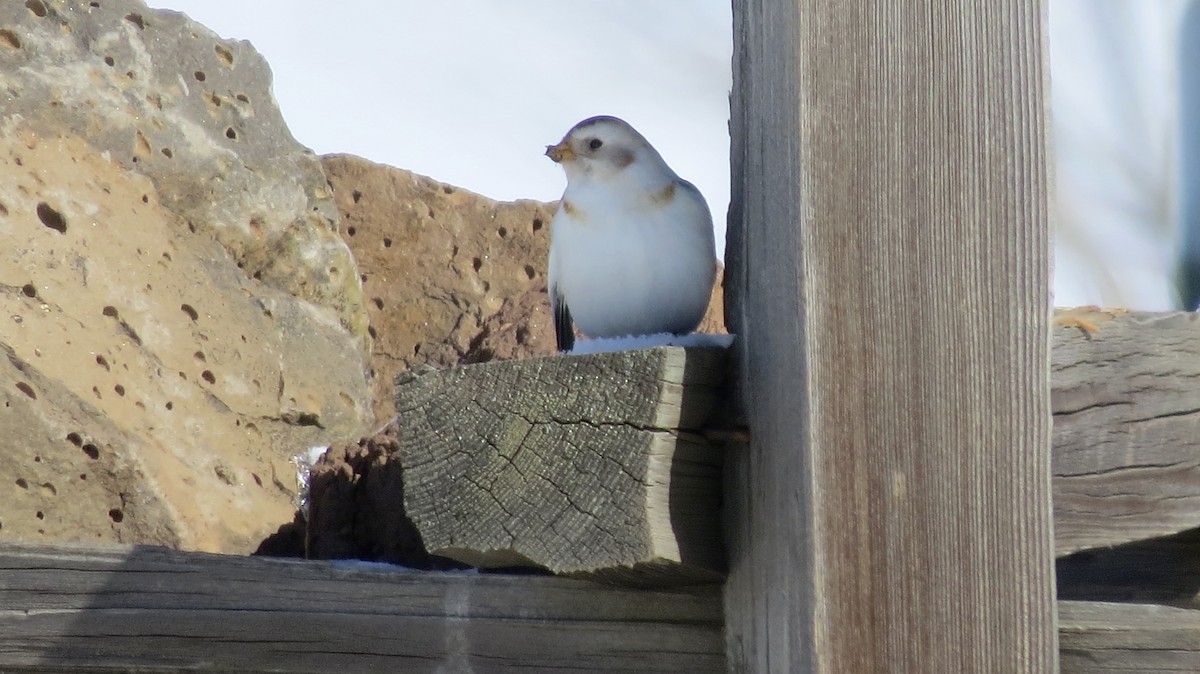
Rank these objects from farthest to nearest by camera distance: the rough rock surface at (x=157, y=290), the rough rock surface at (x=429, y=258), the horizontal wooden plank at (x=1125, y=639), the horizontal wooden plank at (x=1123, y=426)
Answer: the rough rock surface at (x=429, y=258) → the rough rock surface at (x=157, y=290) → the horizontal wooden plank at (x=1123, y=426) → the horizontal wooden plank at (x=1125, y=639)

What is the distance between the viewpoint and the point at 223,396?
3.12 m

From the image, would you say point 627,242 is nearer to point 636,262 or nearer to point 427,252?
point 636,262

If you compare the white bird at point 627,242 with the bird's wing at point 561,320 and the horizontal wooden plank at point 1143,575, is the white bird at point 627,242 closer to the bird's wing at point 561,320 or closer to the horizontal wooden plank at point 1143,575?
the bird's wing at point 561,320

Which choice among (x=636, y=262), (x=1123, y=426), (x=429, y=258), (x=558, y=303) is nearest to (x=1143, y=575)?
(x=1123, y=426)

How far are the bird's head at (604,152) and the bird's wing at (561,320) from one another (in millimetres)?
229

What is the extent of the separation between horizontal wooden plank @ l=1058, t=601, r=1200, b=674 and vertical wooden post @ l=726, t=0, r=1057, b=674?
0.21 metres

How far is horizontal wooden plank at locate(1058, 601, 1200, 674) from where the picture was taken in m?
1.59

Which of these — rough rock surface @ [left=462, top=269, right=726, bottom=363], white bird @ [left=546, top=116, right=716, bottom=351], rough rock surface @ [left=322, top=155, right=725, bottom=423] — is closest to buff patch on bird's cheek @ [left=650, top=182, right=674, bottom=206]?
white bird @ [left=546, top=116, right=716, bottom=351]

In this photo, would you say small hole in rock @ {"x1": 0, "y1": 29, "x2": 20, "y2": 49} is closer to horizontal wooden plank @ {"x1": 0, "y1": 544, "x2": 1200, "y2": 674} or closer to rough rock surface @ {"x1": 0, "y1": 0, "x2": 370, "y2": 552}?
rough rock surface @ {"x1": 0, "y1": 0, "x2": 370, "y2": 552}

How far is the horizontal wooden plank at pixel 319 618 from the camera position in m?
1.70


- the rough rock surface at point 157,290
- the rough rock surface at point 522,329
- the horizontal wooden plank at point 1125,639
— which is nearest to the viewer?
the horizontal wooden plank at point 1125,639

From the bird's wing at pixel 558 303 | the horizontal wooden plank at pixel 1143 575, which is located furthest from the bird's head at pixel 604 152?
the horizontal wooden plank at pixel 1143 575

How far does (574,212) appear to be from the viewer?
2.31 metres

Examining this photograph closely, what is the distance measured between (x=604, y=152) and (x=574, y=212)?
16 centimetres
